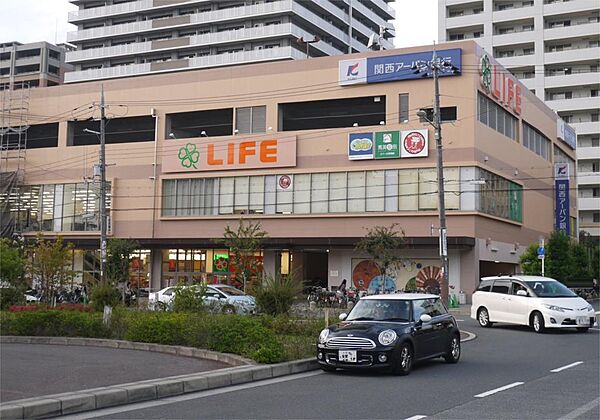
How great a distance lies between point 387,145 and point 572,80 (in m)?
46.7

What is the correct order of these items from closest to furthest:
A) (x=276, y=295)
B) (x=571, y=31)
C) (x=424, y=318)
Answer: (x=424, y=318) < (x=276, y=295) < (x=571, y=31)

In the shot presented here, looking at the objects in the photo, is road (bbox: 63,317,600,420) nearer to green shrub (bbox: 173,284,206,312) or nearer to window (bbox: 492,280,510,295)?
green shrub (bbox: 173,284,206,312)

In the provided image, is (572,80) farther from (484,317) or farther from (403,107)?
(484,317)

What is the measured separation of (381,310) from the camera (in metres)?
14.9

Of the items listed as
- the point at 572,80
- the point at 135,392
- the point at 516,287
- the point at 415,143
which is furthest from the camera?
the point at 572,80

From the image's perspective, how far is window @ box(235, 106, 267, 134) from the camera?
47.6m

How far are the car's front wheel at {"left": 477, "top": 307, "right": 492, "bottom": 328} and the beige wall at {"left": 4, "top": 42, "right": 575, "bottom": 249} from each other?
1601cm

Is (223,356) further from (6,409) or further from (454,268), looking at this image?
(454,268)

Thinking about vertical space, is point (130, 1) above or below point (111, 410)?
above

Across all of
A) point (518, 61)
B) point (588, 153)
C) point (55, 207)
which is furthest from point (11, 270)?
point (518, 61)

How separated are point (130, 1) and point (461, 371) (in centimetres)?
8344

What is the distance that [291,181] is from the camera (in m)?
46.0

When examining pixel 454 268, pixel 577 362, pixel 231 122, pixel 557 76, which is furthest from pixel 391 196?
pixel 557 76

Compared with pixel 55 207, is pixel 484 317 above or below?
below
